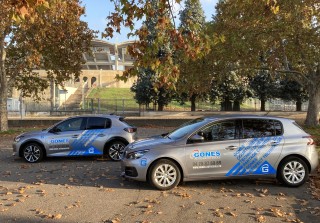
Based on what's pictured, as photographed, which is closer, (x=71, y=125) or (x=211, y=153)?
(x=211, y=153)

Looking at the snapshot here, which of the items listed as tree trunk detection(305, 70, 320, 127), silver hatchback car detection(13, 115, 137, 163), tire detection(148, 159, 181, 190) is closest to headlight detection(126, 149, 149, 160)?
tire detection(148, 159, 181, 190)

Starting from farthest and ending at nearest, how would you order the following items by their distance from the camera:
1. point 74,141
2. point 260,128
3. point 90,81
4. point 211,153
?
point 90,81 < point 74,141 < point 260,128 < point 211,153

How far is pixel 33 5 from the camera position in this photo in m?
5.42

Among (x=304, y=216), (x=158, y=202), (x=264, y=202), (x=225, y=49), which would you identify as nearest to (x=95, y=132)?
(x=158, y=202)

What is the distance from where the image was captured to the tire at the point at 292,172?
8.38 metres

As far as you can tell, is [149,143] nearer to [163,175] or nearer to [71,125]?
[163,175]

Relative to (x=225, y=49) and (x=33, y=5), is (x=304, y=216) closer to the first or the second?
(x=33, y=5)

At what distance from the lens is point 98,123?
40.0ft

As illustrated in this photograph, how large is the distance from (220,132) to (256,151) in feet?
2.80

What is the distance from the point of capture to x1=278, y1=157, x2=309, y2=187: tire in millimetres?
8375

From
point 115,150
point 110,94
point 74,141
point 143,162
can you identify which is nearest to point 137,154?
point 143,162

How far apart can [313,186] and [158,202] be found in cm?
369

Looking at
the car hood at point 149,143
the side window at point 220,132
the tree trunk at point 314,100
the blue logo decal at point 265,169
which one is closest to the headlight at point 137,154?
the car hood at point 149,143

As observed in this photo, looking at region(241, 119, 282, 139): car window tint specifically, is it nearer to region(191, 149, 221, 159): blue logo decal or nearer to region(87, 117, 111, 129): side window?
region(191, 149, 221, 159): blue logo decal
